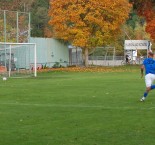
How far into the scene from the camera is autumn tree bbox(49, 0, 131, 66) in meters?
64.6

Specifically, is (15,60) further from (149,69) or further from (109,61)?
(109,61)

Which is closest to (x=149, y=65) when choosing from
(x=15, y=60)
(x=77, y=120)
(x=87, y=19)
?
(x=77, y=120)

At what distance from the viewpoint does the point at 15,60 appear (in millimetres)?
→ 49938

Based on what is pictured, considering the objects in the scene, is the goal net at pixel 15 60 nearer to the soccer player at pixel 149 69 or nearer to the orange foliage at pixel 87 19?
the orange foliage at pixel 87 19

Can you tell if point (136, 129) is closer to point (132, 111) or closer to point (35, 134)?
point (35, 134)

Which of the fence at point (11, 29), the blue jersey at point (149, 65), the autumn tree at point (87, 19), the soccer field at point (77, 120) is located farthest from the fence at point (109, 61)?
the blue jersey at point (149, 65)

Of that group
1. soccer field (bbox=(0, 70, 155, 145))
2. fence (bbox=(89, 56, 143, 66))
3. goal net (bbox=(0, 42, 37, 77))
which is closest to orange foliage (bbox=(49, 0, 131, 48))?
fence (bbox=(89, 56, 143, 66))

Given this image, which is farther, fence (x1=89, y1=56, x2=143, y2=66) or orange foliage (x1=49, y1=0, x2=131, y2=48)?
fence (x1=89, y1=56, x2=143, y2=66)

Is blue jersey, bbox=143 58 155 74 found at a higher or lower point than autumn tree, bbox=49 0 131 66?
lower

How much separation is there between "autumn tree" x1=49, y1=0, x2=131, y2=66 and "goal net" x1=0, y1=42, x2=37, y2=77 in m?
12.8

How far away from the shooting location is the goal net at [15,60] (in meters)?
45.6

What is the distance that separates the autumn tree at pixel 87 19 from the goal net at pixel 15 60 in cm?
1283

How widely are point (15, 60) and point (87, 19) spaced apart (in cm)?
1670

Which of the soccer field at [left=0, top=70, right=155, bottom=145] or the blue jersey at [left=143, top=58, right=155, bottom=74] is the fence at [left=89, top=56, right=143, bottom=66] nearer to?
the soccer field at [left=0, top=70, right=155, bottom=145]
